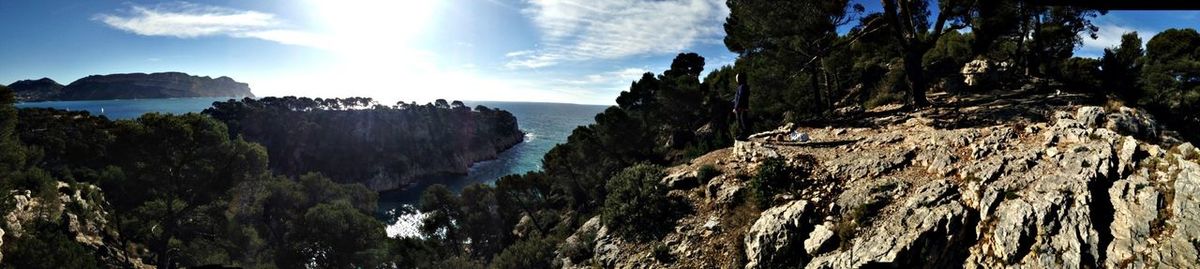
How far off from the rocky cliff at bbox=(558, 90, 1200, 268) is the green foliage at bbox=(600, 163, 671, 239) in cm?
48

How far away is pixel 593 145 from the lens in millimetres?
46875

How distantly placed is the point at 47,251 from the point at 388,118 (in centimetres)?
9694

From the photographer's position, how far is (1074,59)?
30.0 metres

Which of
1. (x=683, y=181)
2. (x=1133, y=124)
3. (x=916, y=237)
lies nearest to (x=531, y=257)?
(x=683, y=181)

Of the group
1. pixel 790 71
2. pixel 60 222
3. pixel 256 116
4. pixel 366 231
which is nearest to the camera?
pixel 790 71

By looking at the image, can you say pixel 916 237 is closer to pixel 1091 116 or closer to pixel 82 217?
pixel 1091 116

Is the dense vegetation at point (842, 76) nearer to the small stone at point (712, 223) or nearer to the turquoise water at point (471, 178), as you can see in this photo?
the small stone at point (712, 223)

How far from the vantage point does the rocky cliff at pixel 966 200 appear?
9.88m

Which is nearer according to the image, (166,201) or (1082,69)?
(1082,69)

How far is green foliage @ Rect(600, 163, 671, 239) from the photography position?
53.9ft

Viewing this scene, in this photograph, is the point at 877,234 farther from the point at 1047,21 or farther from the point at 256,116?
the point at 256,116

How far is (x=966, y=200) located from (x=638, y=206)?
9504 mm

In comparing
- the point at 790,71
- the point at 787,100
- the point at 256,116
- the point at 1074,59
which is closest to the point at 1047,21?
the point at 1074,59

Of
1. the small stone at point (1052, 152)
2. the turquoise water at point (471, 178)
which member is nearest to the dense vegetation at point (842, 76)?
the small stone at point (1052, 152)
